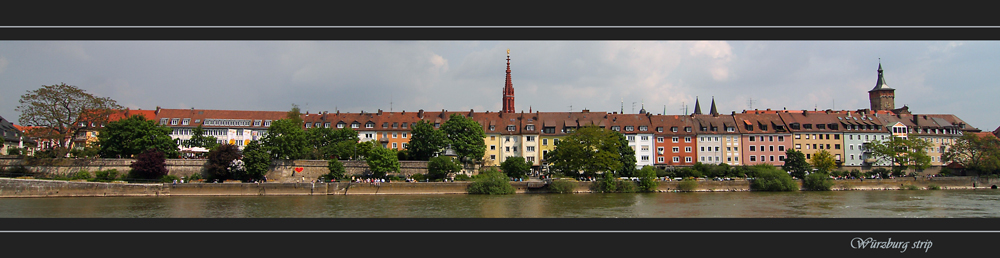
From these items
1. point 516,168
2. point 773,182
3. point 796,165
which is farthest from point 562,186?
point 796,165

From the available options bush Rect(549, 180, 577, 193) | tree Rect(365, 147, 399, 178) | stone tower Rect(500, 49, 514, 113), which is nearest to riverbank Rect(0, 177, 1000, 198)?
bush Rect(549, 180, 577, 193)

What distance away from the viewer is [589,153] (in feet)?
151

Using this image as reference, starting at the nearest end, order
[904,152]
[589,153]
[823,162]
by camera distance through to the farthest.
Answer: [589,153]
[823,162]
[904,152]

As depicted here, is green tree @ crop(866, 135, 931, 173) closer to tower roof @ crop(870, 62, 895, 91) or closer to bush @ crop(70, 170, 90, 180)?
tower roof @ crop(870, 62, 895, 91)

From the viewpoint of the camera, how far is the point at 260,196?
3947cm

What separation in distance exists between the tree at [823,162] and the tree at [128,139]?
5914cm

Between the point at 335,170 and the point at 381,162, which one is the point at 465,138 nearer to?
the point at 381,162

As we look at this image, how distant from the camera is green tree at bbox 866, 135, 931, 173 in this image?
5475 cm

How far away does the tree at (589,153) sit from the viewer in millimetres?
45594

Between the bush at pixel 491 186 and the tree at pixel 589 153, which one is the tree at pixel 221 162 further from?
the tree at pixel 589 153

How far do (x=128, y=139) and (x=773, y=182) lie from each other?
52267 mm

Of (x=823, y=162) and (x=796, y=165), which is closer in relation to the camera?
(x=796, y=165)
